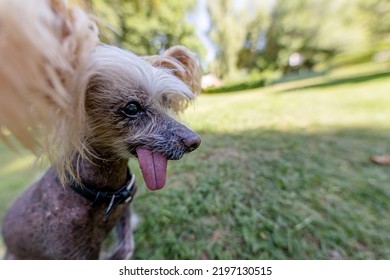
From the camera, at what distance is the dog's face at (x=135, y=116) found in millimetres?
585

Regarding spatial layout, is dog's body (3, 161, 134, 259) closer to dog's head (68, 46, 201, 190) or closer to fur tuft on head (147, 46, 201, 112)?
dog's head (68, 46, 201, 190)

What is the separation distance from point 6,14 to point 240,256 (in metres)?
1.09

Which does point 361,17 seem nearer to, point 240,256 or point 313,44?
point 313,44

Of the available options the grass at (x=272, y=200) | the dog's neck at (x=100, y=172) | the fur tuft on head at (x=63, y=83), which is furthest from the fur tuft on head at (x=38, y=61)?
the grass at (x=272, y=200)

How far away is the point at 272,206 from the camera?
1.29 m

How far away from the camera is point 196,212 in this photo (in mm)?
1298

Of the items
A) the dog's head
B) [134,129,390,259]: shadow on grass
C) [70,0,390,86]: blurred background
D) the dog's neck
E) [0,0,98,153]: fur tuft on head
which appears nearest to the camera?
[0,0,98,153]: fur tuft on head

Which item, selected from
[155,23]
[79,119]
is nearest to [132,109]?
[79,119]

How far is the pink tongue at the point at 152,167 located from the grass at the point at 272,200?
367 mm

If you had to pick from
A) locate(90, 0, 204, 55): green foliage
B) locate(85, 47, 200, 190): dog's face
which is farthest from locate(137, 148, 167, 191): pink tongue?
locate(90, 0, 204, 55): green foliage

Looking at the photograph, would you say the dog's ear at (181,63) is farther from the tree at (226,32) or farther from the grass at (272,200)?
the tree at (226,32)

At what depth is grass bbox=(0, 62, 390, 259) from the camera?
107 centimetres

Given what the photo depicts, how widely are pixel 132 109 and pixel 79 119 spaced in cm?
14

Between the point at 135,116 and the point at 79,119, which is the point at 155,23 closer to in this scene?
the point at 135,116
